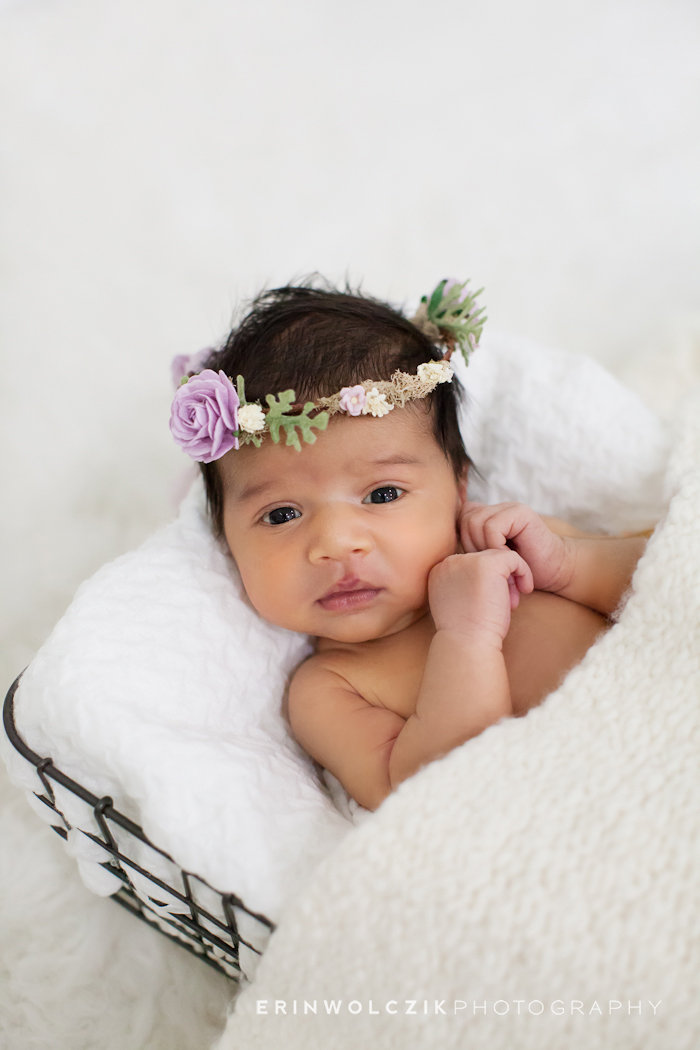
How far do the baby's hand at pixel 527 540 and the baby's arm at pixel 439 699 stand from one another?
4cm

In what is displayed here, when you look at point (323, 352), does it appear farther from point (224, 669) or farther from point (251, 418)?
point (224, 669)

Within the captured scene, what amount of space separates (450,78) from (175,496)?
1.61 metres

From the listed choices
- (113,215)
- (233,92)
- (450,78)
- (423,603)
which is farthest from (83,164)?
(423,603)

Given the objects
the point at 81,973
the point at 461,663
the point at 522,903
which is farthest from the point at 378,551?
the point at 81,973

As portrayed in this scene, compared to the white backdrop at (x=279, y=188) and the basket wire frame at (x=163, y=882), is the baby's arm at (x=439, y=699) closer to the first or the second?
the basket wire frame at (x=163, y=882)

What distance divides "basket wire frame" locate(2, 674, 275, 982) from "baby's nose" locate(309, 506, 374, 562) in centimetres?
37

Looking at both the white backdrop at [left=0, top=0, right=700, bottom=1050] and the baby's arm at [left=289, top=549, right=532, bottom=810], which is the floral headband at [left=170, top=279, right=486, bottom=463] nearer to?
the baby's arm at [left=289, top=549, right=532, bottom=810]

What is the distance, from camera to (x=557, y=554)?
103 cm

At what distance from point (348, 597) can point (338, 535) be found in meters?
0.10

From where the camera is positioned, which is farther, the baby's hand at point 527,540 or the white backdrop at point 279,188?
the white backdrop at point 279,188

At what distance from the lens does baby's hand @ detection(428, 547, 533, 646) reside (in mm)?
902

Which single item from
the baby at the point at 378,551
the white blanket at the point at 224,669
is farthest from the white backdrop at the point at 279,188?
the baby at the point at 378,551

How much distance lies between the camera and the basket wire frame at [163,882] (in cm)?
76

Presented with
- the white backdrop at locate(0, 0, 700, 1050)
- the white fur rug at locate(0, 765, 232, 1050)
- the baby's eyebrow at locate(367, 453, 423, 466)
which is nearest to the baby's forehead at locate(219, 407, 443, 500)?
the baby's eyebrow at locate(367, 453, 423, 466)
